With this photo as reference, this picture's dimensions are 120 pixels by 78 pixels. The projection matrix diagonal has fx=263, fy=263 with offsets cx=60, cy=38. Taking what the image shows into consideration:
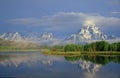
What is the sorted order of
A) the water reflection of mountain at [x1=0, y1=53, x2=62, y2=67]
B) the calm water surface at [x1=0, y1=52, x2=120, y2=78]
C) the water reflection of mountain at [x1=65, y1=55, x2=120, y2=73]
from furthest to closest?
the water reflection of mountain at [x1=0, y1=53, x2=62, y2=67] → the water reflection of mountain at [x1=65, y1=55, x2=120, y2=73] → the calm water surface at [x1=0, y1=52, x2=120, y2=78]

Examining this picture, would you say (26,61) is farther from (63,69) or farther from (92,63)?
(63,69)

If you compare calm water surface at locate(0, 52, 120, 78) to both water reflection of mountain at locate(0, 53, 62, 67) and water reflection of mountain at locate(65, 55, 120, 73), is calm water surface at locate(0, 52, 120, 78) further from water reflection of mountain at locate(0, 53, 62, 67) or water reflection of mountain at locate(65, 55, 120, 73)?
water reflection of mountain at locate(0, 53, 62, 67)

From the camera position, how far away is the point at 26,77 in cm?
3941

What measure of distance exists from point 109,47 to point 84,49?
16.4 m

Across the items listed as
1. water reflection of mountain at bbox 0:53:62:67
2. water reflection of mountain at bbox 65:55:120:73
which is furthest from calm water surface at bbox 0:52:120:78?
water reflection of mountain at bbox 0:53:62:67

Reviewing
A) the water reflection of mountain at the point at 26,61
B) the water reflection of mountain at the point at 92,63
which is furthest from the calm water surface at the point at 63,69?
the water reflection of mountain at the point at 26,61

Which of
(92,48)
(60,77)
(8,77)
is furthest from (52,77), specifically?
→ (92,48)

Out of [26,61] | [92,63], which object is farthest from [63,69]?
[26,61]

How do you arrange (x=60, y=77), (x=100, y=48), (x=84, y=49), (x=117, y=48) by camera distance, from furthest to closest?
(x=84, y=49), (x=100, y=48), (x=117, y=48), (x=60, y=77)

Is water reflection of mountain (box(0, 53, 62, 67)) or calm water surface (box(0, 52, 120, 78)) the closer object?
calm water surface (box(0, 52, 120, 78))

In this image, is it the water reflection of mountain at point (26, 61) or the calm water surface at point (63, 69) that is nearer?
the calm water surface at point (63, 69)

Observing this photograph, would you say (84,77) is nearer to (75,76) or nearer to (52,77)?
(75,76)

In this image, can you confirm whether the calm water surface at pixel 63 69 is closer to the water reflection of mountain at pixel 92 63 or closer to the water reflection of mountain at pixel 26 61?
the water reflection of mountain at pixel 92 63

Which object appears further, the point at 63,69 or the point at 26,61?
the point at 26,61
